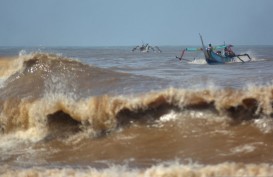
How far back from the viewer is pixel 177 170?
558 cm

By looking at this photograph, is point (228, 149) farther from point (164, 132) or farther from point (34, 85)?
point (34, 85)

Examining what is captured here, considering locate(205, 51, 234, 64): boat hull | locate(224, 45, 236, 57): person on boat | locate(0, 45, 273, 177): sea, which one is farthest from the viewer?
locate(224, 45, 236, 57): person on boat

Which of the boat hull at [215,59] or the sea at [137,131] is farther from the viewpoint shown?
the boat hull at [215,59]

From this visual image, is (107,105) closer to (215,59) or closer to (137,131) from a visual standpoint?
(137,131)

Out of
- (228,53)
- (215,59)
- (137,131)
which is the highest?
(228,53)

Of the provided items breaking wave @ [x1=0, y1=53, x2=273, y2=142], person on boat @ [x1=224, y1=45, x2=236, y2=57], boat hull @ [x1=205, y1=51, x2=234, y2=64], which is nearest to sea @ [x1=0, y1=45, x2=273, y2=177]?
breaking wave @ [x1=0, y1=53, x2=273, y2=142]

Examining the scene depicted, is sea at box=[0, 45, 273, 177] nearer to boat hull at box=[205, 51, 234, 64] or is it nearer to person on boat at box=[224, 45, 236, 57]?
boat hull at box=[205, 51, 234, 64]

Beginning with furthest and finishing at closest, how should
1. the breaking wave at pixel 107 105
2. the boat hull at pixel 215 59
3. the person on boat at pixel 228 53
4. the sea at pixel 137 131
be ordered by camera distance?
the person on boat at pixel 228 53 → the boat hull at pixel 215 59 → the breaking wave at pixel 107 105 → the sea at pixel 137 131

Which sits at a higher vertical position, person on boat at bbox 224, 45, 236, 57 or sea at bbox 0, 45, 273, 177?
person on boat at bbox 224, 45, 236, 57

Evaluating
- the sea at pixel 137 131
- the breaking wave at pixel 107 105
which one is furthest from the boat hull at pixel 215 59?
the sea at pixel 137 131

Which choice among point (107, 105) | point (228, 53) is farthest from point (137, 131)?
point (228, 53)

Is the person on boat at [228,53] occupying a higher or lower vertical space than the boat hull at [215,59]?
higher

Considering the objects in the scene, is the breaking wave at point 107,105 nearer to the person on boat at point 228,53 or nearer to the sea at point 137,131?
the sea at point 137,131

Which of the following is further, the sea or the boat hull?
the boat hull
